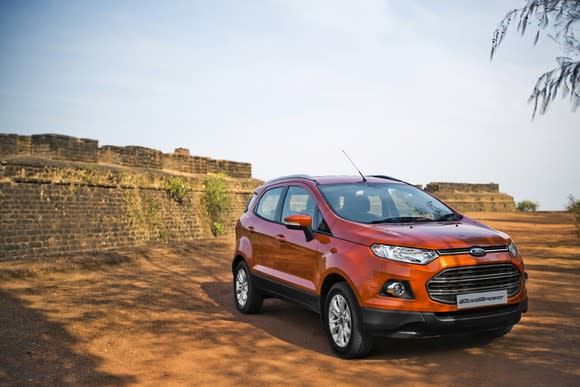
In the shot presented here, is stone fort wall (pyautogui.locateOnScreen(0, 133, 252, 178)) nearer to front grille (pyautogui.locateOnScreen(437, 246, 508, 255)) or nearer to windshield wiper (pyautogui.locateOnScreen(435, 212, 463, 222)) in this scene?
windshield wiper (pyautogui.locateOnScreen(435, 212, 463, 222))

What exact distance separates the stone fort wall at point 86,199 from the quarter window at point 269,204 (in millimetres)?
10782

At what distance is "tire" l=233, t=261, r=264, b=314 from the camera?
734 centimetres

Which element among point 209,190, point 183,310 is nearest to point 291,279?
point 183,310

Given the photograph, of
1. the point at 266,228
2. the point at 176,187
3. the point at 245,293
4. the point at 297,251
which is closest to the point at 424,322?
the point at 297,251

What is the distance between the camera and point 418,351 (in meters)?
5.47

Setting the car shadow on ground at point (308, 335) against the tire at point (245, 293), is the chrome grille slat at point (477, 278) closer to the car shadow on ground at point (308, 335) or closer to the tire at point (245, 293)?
the car shadow on ground at point (308, 335)

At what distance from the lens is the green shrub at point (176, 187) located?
22.9 m

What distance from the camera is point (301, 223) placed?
5781 millimetres

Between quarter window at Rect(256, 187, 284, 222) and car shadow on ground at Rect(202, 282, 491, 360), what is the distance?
135cm

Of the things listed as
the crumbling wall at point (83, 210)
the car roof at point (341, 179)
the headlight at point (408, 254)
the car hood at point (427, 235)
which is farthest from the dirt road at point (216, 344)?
the crumbling wall at point (83, 210)

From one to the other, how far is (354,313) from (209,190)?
69.5 ft

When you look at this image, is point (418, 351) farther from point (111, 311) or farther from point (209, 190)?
point (209, 190)

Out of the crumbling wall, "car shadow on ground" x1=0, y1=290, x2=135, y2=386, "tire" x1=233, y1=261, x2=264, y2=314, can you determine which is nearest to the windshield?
"tire" x1=233, y1=261, x2=264, y2=314

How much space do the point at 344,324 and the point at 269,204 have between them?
2442 mm
